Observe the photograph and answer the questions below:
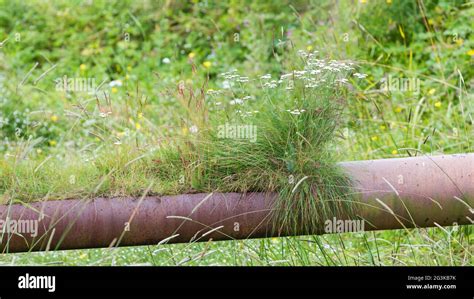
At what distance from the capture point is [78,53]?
795 centimetres

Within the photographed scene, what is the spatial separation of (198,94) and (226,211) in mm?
772

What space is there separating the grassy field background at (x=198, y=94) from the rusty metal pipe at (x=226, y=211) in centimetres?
8

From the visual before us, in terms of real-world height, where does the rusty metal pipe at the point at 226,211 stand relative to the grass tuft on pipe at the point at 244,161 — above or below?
below

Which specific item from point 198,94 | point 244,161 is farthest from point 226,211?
point 198,94

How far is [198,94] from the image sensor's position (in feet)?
13.0

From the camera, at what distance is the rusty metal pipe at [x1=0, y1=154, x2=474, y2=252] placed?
11.1 ft

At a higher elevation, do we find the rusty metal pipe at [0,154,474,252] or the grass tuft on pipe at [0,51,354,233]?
the grass tuft on pipe at [0,51,354,233]

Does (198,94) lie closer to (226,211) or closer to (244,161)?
(244,161)

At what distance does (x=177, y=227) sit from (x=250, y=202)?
33 cm

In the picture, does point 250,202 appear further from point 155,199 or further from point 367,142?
point 367,142

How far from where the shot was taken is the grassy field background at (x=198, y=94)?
12.0ft

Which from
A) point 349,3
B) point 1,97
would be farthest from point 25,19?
point 349,3

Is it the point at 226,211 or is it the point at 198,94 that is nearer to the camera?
the point at 226,211

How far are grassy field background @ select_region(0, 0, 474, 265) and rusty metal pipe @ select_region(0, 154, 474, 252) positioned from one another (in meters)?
0.08
